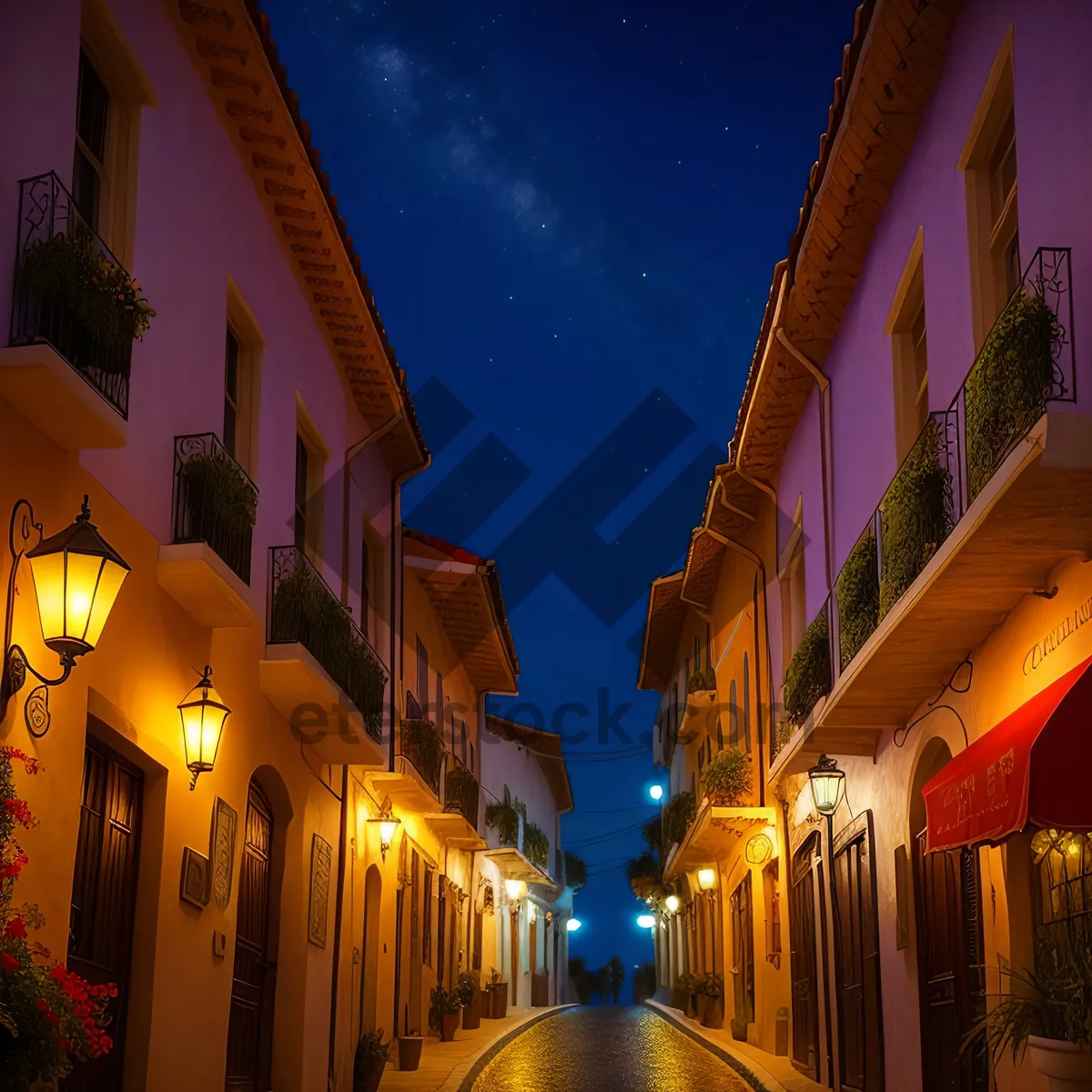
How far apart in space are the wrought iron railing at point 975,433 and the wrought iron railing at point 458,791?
1199cm

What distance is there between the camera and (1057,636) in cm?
814

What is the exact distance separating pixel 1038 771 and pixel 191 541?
549 centimetres

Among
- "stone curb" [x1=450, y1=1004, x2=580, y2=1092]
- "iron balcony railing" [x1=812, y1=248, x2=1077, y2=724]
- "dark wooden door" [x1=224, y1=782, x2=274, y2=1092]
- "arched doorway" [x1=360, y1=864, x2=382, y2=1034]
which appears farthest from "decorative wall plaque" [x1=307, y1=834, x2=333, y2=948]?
"iron balcony railing" [x1=812, y1=248, x2=1077, y2=724]

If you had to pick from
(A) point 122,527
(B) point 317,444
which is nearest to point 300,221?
(B) point 317,444

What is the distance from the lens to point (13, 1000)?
5699 millimetres

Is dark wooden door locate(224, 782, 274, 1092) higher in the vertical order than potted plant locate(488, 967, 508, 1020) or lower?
higher

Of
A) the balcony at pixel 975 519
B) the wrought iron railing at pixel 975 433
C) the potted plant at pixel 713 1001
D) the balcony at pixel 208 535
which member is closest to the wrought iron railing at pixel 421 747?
the balcony at pixel 975 519

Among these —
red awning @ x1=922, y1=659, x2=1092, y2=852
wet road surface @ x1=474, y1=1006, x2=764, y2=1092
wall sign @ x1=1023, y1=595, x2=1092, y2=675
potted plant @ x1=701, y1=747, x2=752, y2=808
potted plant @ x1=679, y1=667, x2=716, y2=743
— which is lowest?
wet road surface @ x1=474, y1=1006, x2=764, y2=1092

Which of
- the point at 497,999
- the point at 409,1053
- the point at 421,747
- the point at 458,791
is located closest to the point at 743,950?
the point at 458,791

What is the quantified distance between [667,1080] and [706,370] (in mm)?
103378

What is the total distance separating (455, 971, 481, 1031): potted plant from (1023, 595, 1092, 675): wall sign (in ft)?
48.7

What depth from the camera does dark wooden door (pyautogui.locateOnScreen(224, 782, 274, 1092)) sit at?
11.6 m

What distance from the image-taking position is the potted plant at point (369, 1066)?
14.8 m

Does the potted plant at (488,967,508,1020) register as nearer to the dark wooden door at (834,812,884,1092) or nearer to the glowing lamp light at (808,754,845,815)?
the dark wooden door at (834,812,884,1092)
